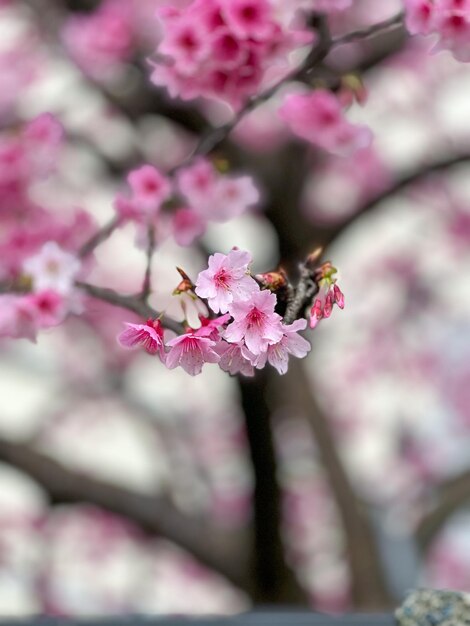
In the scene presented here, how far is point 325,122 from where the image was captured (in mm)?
2105

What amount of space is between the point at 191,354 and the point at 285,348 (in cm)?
12

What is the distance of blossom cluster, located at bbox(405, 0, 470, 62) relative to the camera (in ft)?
5.19

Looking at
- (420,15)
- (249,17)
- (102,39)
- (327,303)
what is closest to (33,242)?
(249,17)

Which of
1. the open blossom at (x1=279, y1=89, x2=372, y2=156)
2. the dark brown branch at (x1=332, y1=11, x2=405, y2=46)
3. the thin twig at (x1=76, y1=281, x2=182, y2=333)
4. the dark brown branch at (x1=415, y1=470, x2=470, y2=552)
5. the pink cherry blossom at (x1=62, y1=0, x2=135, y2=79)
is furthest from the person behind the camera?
the dark brown branch at (x1=415, y1=470, x2=470, y2=552)

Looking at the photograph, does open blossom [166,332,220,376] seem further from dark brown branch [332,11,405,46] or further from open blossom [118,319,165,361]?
dark brown branch [332,11,405,46]

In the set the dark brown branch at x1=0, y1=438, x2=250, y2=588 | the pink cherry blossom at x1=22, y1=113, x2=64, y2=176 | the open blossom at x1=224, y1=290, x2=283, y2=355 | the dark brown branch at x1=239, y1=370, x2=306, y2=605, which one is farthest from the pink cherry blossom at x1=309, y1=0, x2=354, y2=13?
the dark brown branch at x1=0, y1=438, x2=250, y2=588

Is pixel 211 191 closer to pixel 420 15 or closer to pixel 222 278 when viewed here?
pixel 420 15

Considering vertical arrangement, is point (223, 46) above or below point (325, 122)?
below

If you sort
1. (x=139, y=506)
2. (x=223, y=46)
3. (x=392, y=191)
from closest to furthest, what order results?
(x=223, y=46) → (x=392, y=191) → (x=139, y=506)

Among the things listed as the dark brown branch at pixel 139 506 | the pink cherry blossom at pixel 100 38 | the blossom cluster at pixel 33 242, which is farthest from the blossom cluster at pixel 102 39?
the dark brown branch at pixel 139 506

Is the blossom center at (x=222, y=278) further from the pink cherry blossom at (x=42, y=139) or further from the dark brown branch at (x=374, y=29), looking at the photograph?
the pink cherry blossom at (x=42, y=139)

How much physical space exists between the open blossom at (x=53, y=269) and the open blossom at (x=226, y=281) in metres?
0.78

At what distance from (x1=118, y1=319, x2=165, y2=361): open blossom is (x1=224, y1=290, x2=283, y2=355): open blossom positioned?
4.3 inches

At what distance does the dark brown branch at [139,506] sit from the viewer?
3.37 m
